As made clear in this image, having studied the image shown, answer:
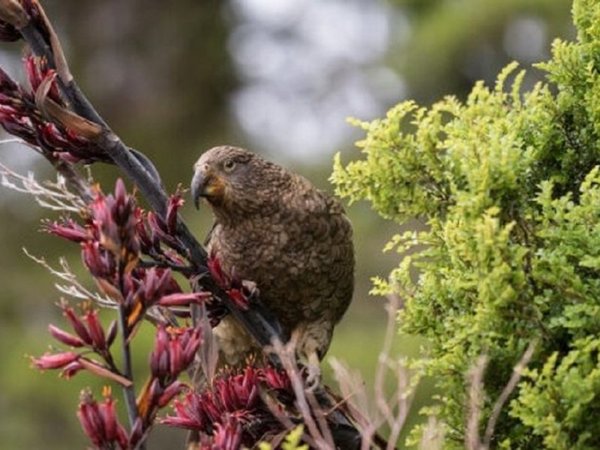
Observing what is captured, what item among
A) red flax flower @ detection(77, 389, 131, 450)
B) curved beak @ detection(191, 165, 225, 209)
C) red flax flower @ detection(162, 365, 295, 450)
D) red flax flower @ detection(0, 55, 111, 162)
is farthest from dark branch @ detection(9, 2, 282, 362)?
curved beak @ detection(191, 165, 225, 209)

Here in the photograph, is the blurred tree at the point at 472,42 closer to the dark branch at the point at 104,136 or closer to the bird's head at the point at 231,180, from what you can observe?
the bird's head at the point at 231,180

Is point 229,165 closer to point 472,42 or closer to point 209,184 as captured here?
point 209,184

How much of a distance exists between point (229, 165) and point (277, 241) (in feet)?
0.70

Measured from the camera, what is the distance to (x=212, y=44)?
33.3 feet

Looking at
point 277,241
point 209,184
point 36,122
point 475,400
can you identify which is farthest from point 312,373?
point 36,122

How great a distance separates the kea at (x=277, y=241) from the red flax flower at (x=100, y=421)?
0.93 meters

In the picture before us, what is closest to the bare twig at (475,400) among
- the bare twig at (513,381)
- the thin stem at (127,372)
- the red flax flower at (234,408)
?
the bare twig at (513,381)

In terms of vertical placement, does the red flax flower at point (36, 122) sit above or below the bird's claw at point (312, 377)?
above

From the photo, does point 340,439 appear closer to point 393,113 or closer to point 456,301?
point 456,301

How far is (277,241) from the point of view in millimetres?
2543

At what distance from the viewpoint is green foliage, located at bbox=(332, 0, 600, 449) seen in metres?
1.74

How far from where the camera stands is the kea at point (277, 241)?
99.6 inches

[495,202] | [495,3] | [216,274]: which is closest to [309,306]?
[216,274]

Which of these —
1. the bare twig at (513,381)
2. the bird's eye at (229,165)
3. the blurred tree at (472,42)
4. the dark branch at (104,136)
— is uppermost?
the blurred tree at (472,42)
